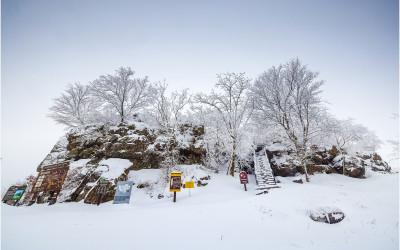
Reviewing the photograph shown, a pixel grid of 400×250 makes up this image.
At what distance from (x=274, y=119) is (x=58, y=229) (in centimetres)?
1531

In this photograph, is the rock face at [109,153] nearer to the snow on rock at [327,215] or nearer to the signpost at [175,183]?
the signpost at [175,183]

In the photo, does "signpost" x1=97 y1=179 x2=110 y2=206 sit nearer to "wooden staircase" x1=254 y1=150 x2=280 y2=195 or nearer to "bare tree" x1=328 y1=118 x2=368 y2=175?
"wooden staircase" x1=254 y1=150 x2=280 y2=195

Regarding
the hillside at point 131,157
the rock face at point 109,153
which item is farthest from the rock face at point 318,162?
the rock face at point 109,153

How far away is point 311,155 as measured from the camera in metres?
15.7

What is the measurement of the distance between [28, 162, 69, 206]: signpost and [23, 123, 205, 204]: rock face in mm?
1020

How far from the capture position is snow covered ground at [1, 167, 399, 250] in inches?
128

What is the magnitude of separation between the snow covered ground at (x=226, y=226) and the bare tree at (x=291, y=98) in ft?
22.1

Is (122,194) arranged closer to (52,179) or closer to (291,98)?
(52,179)

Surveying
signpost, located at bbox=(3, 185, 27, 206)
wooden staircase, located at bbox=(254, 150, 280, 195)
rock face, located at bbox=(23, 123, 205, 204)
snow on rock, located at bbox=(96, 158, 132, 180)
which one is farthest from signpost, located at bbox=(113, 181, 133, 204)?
wooden staircase, located at bbox=(254, 150, 280, 195)

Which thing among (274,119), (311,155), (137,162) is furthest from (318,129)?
(137,162)

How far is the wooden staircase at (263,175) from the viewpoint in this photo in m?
12.2

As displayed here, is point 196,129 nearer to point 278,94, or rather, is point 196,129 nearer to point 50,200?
point 278,94

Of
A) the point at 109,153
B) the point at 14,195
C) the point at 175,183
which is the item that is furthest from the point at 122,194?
the point at 14,195

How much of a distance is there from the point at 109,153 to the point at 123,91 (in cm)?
854
